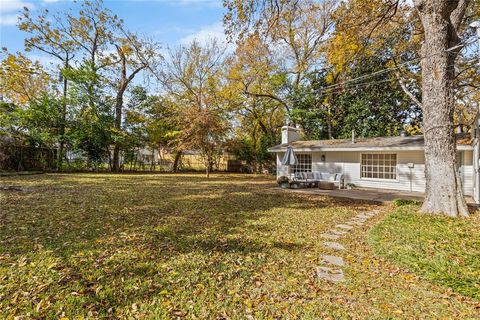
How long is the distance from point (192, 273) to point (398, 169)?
38.0ft

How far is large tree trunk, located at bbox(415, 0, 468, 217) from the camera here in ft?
19.4

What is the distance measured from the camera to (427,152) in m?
6.32

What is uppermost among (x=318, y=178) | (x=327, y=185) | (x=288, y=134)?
(x=288, y=134)

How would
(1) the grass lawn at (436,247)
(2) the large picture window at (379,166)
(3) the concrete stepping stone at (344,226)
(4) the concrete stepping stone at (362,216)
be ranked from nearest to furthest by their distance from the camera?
1. (1) the grass lawn at (436,247)
2. (3) the concrete stepping stone at (344,226)
3. (4) the concrete stepping stone at (362,216)
4. (2) the large picture window at (379,166)

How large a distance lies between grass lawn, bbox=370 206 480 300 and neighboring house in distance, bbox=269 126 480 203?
5508 millimetres

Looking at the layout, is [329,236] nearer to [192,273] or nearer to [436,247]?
[436,247]

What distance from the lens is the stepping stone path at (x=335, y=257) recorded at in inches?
123

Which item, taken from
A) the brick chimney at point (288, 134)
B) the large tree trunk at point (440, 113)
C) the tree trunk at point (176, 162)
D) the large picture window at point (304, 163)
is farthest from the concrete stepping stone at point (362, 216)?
the tree trunk at point (176, 162)

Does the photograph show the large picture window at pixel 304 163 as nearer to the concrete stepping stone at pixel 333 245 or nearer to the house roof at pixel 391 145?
the house roof at pixel 391 145

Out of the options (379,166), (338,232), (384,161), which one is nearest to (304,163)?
(379,166)

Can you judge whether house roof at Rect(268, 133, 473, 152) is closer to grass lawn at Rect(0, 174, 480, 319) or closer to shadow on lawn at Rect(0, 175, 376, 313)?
shadow on lawn at Rect(0, 175, 376, 313)

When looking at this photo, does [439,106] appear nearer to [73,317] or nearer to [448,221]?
[448,221]

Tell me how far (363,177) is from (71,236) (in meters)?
12.3

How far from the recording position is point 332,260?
11.8 ft
